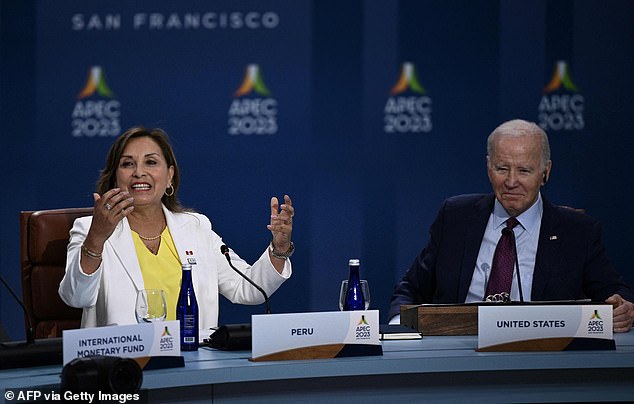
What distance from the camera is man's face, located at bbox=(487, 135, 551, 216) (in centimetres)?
323

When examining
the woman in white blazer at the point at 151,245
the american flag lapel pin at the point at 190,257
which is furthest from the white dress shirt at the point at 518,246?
the american flag lapel pin at the point at 190,257

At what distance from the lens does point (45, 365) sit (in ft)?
7.32

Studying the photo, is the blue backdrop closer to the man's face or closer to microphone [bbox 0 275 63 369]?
the man's face

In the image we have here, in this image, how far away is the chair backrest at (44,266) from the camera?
3156mm

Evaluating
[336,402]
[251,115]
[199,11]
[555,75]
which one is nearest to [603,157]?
[555,75]

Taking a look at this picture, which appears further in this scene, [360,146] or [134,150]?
[360,146]

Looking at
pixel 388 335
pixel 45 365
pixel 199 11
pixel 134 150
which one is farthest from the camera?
pixel 199 11

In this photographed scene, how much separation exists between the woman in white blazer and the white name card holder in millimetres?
688

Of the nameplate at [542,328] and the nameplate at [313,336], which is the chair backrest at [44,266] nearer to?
the nameplate at [313,336]

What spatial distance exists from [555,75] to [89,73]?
7.65 ft

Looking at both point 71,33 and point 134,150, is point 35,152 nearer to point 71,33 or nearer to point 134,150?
point 71,33

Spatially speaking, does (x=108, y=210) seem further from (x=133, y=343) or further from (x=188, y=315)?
(x=133, y=343)

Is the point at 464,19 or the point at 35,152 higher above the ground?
the point at 464,19

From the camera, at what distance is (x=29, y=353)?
7.23 feet
